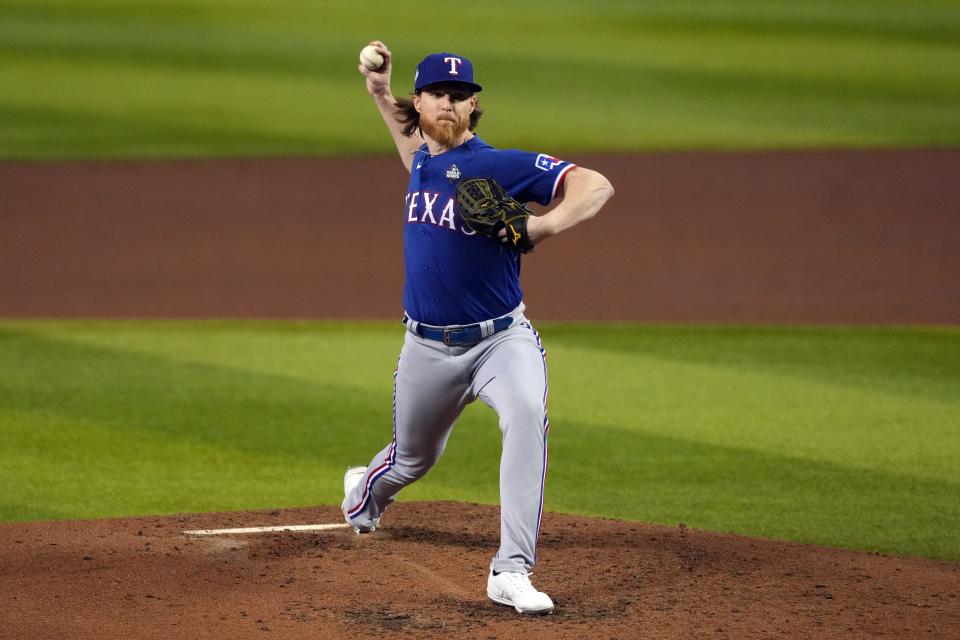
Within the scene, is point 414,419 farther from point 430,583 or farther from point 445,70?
point 445,70

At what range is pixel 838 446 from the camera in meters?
7.61

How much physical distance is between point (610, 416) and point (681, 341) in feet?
7.52

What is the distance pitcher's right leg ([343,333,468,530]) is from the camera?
511 cm

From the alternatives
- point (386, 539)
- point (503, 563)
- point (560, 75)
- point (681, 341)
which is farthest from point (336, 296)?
point (560, 75)

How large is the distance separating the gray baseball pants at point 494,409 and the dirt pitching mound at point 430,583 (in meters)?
0.26

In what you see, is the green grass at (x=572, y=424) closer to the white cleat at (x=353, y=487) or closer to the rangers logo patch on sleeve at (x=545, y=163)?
the white cleat at (x=353, y=487)

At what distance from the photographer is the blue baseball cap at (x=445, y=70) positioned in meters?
5.02

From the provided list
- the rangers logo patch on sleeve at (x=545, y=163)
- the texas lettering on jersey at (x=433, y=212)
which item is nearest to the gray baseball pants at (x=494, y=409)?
the texas lettering on jersey at (x=433, y=212)

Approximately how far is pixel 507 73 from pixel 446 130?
45.6ft

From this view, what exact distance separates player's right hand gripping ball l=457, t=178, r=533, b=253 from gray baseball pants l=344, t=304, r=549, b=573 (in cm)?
44

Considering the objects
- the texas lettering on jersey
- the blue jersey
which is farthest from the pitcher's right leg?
the texas lettering on jersey

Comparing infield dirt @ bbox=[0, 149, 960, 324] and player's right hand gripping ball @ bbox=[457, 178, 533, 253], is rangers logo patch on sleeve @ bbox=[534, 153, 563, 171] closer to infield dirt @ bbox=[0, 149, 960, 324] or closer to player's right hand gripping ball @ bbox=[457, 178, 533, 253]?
player's right hand gripping ball @ bbox=[457, 178, 533, 253]

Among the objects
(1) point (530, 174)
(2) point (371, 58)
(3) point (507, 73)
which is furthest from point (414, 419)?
(3) point (507, 73)

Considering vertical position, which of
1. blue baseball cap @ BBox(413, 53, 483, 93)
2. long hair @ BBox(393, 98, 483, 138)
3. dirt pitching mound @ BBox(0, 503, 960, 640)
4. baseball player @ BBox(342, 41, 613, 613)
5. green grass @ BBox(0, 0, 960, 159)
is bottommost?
dirt pitching mound @ BBox(0, 503, 960, 640)
